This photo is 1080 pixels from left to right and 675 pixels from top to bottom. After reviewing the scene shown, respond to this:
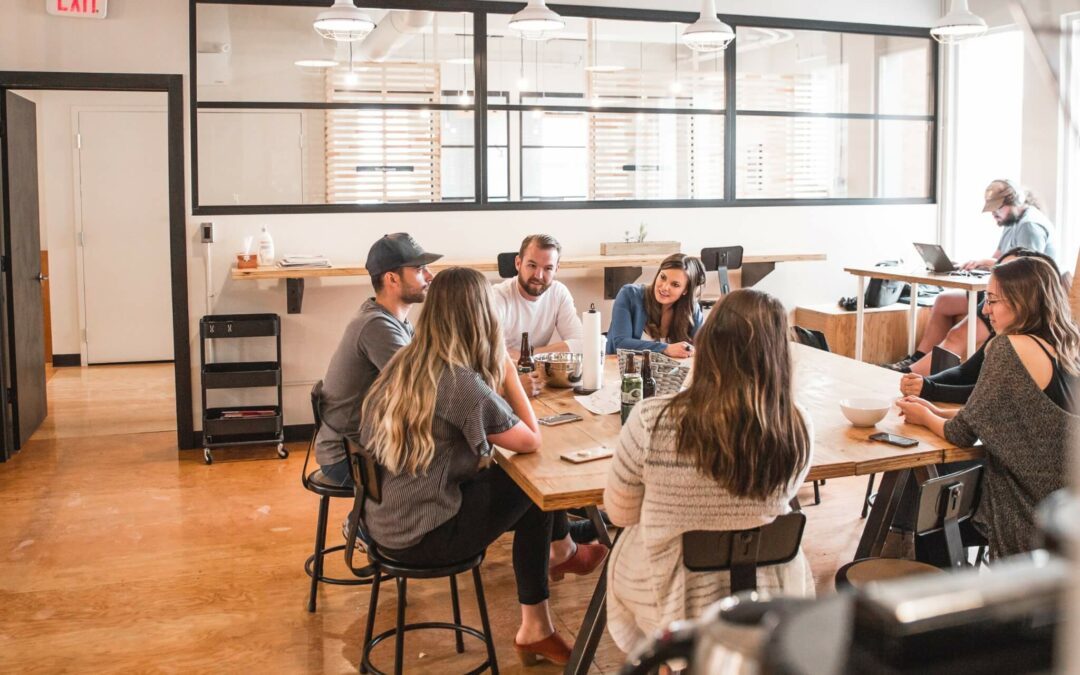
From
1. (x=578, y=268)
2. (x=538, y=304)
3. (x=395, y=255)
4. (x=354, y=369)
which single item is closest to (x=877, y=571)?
(x=354, y=369)

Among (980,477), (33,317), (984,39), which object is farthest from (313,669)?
(984,39)

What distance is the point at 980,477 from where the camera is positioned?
2.68 meters

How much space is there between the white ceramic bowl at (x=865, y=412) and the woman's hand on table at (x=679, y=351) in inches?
38.8

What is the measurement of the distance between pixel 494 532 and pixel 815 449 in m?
0.86

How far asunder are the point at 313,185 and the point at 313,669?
341 centimetres

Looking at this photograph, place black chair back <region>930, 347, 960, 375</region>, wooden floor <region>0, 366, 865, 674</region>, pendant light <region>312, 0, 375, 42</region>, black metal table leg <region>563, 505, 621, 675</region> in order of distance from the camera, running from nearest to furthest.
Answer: black metal table leg <region>563, 505, 621, 675</region>, wooden floor <region>0, 366, 865, 674</region>, black chair back <region>930, 347, 960, 375</region>, pendant light <region>312, 0, 375, 42</region>

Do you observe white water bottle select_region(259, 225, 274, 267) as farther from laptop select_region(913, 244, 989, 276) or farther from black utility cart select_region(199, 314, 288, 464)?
laptop select_region(913, 244, 989, 276)

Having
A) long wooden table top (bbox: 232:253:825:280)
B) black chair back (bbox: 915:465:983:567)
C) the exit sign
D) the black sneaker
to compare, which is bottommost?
the black sneaker

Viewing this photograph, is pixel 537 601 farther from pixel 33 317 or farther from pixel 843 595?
pixel 33 317

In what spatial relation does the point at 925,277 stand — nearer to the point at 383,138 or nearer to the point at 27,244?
the point at 383,138

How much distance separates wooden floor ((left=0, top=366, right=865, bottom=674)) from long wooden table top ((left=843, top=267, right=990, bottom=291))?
5.17 feet

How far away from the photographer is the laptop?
624 centimetres

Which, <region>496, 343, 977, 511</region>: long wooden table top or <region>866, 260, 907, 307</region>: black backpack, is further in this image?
<region>866, 260, 907, 307</region>: black backpack

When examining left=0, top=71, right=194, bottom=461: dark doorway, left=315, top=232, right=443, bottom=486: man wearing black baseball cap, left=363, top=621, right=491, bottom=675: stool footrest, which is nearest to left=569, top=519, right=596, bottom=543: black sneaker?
left=363, top=621, right=491, bottom=675: stool footrest
